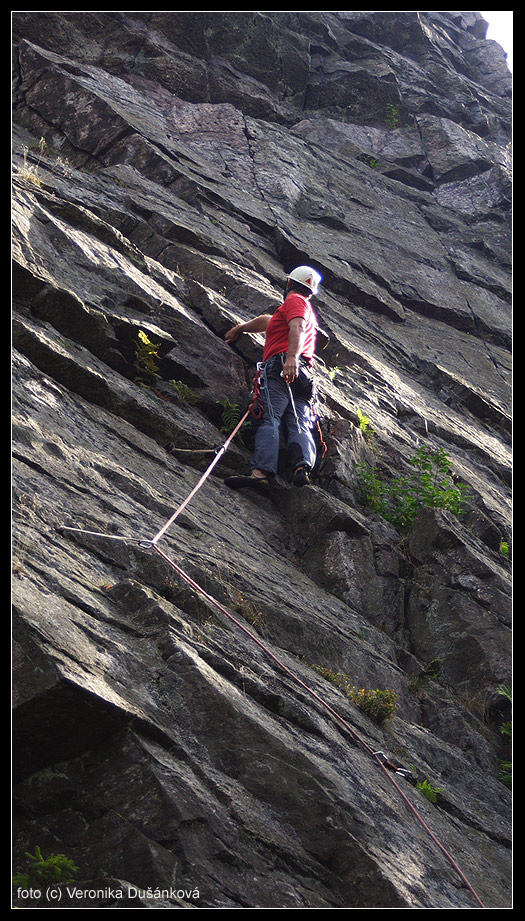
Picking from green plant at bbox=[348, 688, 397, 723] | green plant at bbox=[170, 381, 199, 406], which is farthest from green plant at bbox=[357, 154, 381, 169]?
green plant at bbox=[348, 688, 397, 723]

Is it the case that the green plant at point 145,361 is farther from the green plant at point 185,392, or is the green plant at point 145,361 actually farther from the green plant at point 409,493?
the green plant at point 409,493

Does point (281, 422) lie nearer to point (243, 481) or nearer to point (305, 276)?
point (243, 481)

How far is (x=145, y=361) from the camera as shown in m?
7.68

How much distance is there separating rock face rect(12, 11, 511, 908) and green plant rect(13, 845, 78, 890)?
0.10 m

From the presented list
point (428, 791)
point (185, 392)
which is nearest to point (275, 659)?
point (428, 791)

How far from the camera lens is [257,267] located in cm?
1141

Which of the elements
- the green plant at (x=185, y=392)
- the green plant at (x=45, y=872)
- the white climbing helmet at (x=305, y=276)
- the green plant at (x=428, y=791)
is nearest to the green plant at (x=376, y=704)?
the green plant at (x=428, y=791)

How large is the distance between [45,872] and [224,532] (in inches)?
131

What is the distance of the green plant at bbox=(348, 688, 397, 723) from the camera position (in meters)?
5.49

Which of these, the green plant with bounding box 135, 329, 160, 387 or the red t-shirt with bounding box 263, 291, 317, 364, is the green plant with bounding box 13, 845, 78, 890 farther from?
the red t-shirt with bounding box 263, 291, 317, 364

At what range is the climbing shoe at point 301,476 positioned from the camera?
750 cm

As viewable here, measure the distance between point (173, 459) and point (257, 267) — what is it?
205 inches
